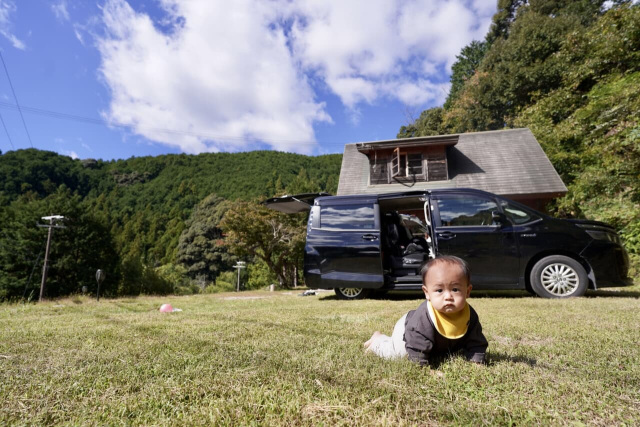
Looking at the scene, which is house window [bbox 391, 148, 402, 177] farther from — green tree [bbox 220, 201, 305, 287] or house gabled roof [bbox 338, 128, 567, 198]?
green tree [bbox 220, 201, 305, 287]

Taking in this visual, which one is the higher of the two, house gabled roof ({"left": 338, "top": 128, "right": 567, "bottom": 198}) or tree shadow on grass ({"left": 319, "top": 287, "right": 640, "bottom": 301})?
house gabled roof ({"left": 338, "top": 128, "right": 567, "bottom": 198})

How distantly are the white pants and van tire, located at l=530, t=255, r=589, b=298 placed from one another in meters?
4.13

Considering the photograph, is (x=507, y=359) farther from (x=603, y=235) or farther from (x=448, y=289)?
(x=603, y=235)

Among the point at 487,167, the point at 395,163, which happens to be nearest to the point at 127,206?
the point at 395,163

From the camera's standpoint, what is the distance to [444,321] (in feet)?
5.70

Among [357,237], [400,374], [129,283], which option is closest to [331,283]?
[357,237]

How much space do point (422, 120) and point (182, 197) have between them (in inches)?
1782

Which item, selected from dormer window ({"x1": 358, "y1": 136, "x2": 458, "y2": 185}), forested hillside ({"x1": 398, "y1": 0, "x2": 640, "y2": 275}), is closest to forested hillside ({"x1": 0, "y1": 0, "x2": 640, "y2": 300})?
forested hillside ({"x1": 398, "y1": 0, "x2": 640, "y2": 275})

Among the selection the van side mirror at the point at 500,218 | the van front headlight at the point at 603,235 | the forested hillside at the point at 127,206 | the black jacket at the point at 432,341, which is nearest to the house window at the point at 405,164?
the van side mirror at the point at 500,218

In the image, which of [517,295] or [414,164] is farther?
[414,164]

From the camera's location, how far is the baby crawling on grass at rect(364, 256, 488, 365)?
1.68 m

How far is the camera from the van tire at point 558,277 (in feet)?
15.9

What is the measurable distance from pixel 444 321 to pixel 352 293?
4339 mm

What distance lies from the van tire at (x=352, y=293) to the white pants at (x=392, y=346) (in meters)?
3.95
